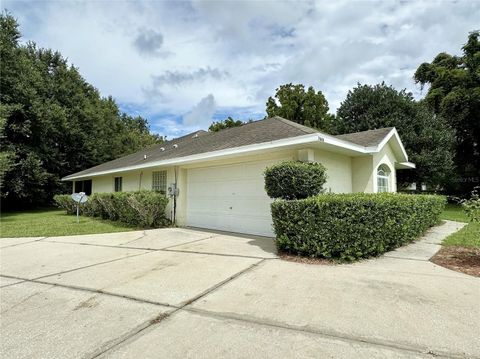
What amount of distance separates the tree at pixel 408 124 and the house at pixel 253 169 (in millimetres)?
6799

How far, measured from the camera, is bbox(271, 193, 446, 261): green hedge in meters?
5.98

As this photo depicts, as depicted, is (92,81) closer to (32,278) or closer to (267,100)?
(267,100)

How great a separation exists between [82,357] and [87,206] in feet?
50.3

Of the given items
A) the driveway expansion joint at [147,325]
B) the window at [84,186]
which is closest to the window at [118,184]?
the window at [84,186]

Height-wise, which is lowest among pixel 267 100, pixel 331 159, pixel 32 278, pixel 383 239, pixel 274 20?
pixel 32 278

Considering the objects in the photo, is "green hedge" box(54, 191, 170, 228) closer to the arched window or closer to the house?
the house

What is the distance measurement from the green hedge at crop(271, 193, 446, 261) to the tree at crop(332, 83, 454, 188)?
50.2ft

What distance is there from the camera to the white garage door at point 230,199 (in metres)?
9.52

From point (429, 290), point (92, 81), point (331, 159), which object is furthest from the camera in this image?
point (92, 81)

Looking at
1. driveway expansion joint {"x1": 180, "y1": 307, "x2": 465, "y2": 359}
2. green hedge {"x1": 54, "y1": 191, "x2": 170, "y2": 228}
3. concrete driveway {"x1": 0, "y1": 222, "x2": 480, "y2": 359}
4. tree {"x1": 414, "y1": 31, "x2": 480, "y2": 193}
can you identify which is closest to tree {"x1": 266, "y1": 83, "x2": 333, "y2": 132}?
tree {"x1": 414, "y1": 31, "x2": 480, "y2": 193}

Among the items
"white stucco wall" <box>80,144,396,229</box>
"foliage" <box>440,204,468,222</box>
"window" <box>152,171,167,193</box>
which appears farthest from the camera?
"window" <box>152,171,167,193</box>

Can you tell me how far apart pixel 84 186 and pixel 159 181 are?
13.4 metres

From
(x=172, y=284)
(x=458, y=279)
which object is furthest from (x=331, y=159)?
(x=172, y=284)

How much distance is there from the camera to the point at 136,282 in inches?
192
